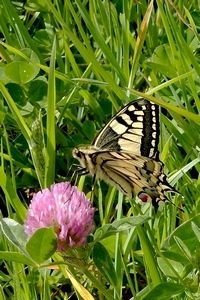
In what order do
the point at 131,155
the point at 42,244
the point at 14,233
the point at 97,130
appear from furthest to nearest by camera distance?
the point at 97,130 < the point at 131,155 < the point at 14,233 < the point at 42,244

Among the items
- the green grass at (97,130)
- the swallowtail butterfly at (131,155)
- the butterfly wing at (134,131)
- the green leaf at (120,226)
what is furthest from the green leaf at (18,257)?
the butterfly wing at (134,131)

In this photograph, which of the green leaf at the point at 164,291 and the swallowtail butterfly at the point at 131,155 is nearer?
the green leaf at the point at 164,291

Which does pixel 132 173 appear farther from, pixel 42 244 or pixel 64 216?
pixel 42 244

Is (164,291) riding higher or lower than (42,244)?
lower

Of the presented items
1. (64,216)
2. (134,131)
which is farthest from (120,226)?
(134,131)

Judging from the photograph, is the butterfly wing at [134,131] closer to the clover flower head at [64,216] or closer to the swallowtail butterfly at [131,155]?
the swallowtail butterfly at [131,155]

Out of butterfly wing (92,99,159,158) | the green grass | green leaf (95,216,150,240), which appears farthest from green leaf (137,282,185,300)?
butterfly wing (92,99,159,158)

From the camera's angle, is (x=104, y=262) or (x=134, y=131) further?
(x=134, y=131)
